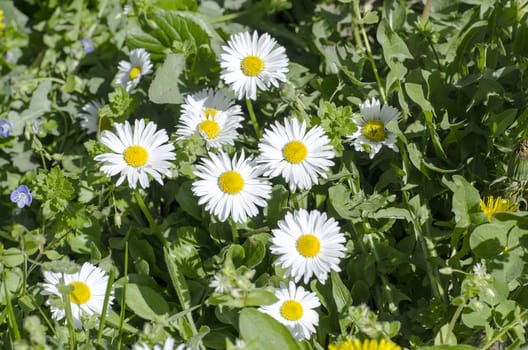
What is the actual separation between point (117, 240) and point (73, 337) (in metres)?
0.62

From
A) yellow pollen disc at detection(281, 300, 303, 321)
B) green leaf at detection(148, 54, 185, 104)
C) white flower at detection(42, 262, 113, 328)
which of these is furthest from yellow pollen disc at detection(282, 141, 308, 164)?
white flower at detection(42, 262, 113, 328)

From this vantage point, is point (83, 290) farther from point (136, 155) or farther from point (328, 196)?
point (328, 196)

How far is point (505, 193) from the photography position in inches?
101

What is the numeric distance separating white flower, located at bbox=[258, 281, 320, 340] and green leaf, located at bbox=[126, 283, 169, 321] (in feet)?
1.33

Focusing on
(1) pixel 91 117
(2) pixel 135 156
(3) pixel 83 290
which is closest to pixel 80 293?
(3) pixel 83 290

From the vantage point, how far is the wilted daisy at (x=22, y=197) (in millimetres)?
2883

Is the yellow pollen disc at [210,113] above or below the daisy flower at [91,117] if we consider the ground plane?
below

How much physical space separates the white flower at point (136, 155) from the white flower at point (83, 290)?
0.38 metres

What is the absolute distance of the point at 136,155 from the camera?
8.57ft

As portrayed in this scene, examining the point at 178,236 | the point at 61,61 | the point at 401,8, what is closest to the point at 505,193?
the point at 401,8

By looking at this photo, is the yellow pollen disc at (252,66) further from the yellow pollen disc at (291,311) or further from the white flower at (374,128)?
the yellow pollen disc at (291,311)

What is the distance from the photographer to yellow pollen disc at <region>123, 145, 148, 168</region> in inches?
103

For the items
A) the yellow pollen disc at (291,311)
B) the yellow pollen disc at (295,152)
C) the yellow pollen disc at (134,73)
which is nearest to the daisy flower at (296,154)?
the yellow pollen disc at (295,152)

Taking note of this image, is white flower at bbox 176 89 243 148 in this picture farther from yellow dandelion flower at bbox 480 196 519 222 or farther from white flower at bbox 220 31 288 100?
yellow dandelion flower at bbox 480 196 519 222
